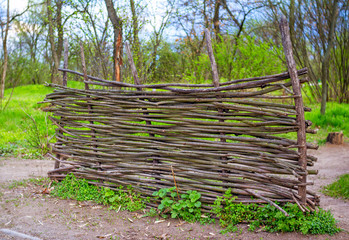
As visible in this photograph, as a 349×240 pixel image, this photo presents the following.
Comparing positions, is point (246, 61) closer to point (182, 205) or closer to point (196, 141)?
point (196, 141)

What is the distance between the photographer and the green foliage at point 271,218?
2758 millimetres

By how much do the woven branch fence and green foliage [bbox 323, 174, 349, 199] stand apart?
107cm

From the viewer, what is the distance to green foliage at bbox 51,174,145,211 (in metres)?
3.53

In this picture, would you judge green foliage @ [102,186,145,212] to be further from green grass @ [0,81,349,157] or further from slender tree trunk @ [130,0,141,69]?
slender tree trunk @ [130,0,141,69]

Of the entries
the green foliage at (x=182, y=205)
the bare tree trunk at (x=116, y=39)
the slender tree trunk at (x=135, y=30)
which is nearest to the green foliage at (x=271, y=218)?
the green foliage at (x=182, y=205)

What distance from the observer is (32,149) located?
→ 20.1 ft

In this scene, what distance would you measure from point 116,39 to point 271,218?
477 cm

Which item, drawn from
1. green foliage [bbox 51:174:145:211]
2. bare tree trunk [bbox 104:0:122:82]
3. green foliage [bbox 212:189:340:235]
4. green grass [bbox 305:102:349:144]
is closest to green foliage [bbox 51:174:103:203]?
green foliage [bbox 51:174:145:211]

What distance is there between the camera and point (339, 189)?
4.18 m

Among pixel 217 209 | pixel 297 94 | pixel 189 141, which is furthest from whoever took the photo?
pixel 189 141

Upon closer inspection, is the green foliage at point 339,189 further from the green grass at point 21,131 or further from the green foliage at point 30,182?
the green grass at point 21,131

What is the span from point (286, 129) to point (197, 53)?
28.9 ft

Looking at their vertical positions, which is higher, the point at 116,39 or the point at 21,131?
the point at 116,39

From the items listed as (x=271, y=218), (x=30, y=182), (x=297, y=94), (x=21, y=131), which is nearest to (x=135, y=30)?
(x=21, y=131)
